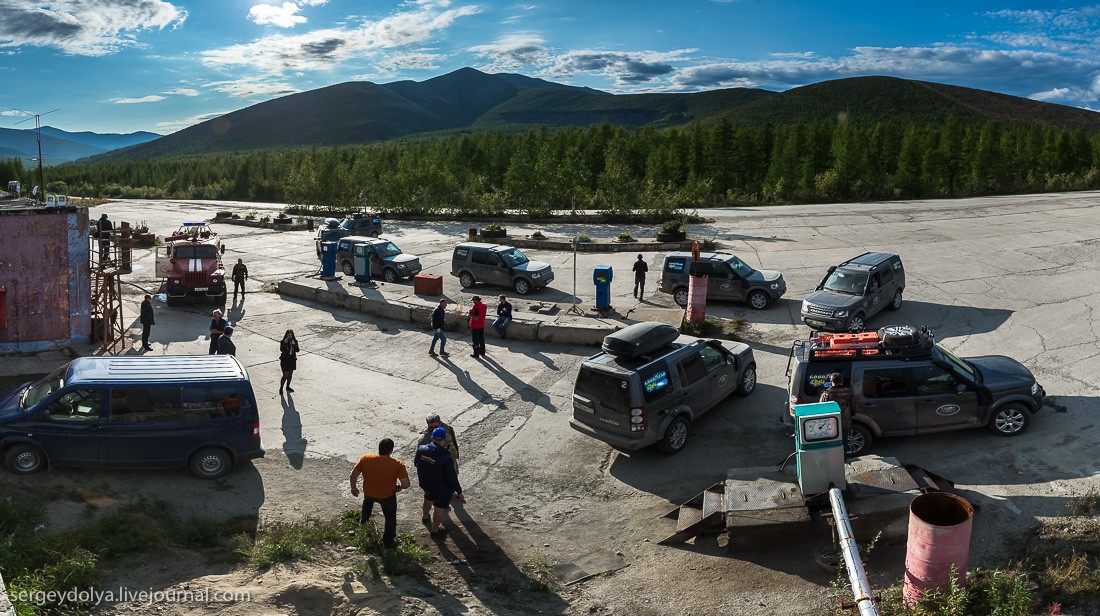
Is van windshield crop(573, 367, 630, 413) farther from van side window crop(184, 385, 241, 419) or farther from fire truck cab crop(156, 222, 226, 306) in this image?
fire truck cab crop(156, 222, 226, 306)

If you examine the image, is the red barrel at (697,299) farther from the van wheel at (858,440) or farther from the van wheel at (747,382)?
the van wheel at (858,440)

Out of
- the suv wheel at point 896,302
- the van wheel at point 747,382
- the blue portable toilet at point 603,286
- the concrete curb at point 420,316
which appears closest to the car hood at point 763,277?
the suv wheel at point 896,302

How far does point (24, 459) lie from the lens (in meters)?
10.7

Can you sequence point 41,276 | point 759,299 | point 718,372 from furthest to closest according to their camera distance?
1. point 759,299
2. point 41,276
3. point 718,372

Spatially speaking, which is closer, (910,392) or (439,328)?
(910,392)

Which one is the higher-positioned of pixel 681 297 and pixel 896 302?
pixel 896 302

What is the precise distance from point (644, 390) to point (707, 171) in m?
61.4

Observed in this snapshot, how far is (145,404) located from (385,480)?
4294mm

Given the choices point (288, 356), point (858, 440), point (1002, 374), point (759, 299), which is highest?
point (759, 299)

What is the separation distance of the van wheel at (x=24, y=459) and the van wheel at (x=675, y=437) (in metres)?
8.97

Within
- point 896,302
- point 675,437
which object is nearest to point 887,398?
point 675,437

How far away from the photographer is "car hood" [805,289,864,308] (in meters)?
18.4

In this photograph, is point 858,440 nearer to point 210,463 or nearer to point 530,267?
point 210,463

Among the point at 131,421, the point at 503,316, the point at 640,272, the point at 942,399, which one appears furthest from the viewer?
the point at 640,272
